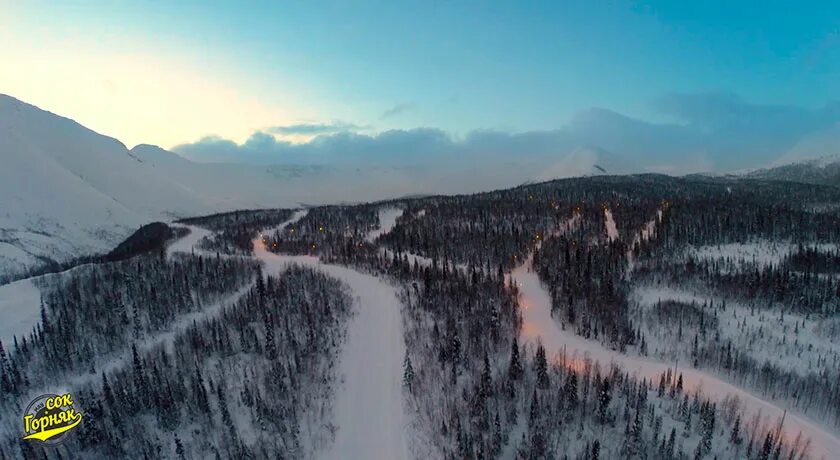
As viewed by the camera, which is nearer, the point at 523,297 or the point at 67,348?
the point at 67,348

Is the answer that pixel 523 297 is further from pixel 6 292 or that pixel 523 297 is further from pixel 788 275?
pixel 6 292

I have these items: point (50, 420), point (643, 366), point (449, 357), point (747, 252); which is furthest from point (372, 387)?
point (747, 252)

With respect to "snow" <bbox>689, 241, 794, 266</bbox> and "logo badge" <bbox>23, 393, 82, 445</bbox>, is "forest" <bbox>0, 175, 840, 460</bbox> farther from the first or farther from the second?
"snow" <bbox>689, 241, 794, 266</bbox>

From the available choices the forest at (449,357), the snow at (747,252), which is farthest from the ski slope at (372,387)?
the snow at (747,252)

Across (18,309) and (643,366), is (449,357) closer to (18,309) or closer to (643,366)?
(643,366)

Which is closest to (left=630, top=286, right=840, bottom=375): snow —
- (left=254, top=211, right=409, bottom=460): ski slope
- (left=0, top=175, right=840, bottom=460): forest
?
(left=0, top=175, right=840, bottom=460): forest

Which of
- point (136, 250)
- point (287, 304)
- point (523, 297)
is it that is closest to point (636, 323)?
point (523, 297)

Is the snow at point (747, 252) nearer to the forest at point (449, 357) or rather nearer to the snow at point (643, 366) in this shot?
the forest at point (449, 357)

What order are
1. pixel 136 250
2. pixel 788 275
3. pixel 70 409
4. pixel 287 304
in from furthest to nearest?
pixel 136 250
pixel 788 275
pixel 287 304
pixel 70 409
